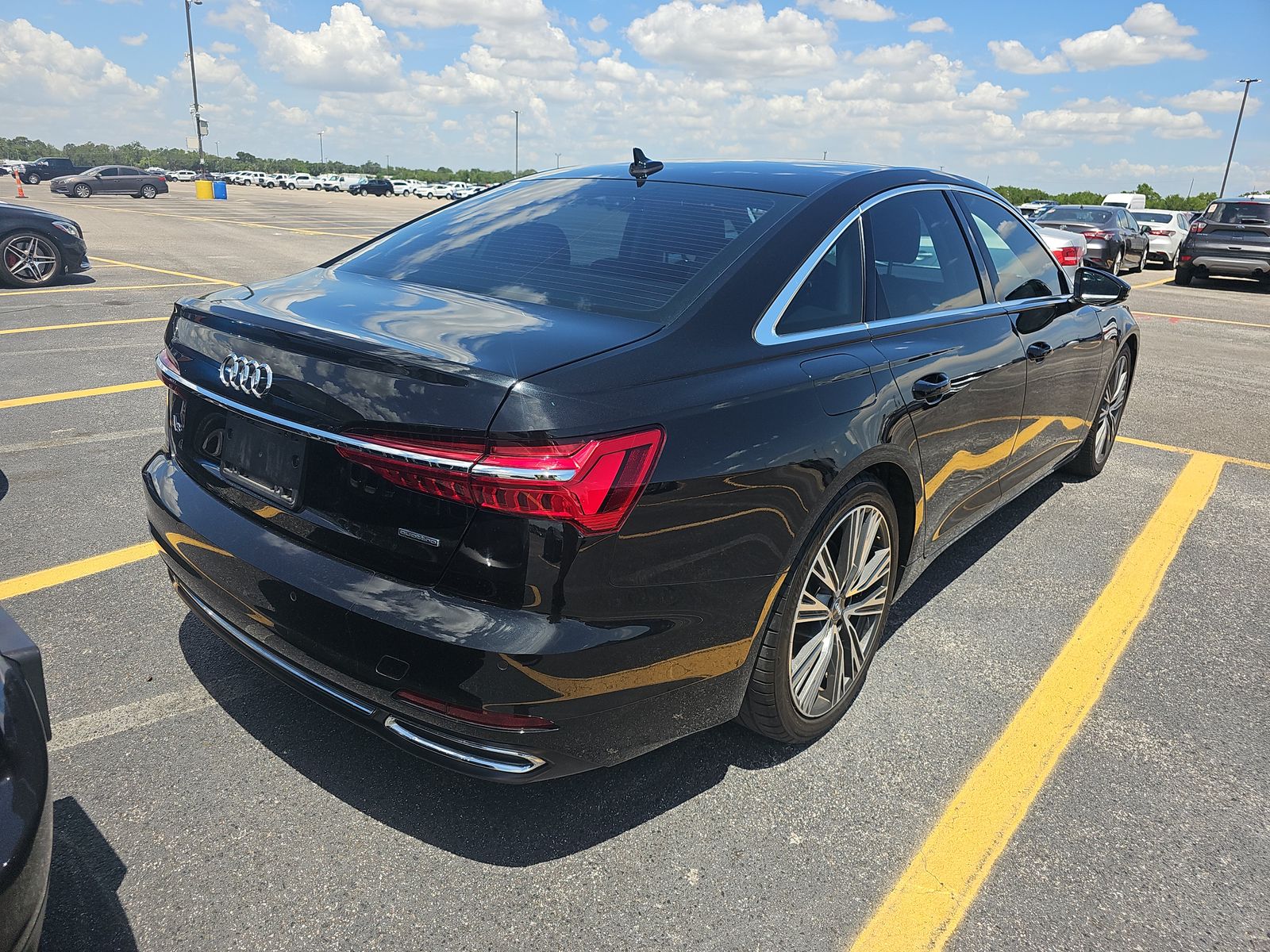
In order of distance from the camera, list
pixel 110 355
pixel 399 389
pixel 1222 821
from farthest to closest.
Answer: pixel 110 355
pixel 1222 821
pixel 399 389

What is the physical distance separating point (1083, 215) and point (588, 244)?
20.1 metres

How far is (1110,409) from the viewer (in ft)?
17.9

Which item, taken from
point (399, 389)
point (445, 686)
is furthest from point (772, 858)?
point (399, 389)

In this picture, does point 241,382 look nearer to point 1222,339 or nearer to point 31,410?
point 31,410

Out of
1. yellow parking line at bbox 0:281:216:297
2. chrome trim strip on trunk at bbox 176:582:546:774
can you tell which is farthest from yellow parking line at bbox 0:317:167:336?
chrome trim strip on trunk at bbox 176:582:546:774

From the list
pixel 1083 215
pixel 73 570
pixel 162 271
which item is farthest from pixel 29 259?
pixel 1083 215

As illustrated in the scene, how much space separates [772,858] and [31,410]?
5.63 metres

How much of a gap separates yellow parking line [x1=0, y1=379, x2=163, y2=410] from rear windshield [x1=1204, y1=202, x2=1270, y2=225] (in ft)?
65.8

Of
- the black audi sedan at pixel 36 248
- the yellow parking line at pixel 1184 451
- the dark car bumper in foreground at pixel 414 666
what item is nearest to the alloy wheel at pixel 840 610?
the dark car bumper in foreground at pixel 414 666

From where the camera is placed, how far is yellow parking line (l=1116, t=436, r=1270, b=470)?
601 centimetres

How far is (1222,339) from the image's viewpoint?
11742 millimetres

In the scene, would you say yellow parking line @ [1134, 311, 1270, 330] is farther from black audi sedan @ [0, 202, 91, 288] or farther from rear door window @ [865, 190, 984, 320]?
black audi sedan @ [0, 202, 91, 288]

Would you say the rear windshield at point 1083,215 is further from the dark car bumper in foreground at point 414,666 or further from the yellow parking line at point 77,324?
the dark car bumper in foreground at point 414,666

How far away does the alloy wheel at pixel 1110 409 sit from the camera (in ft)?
17.2
